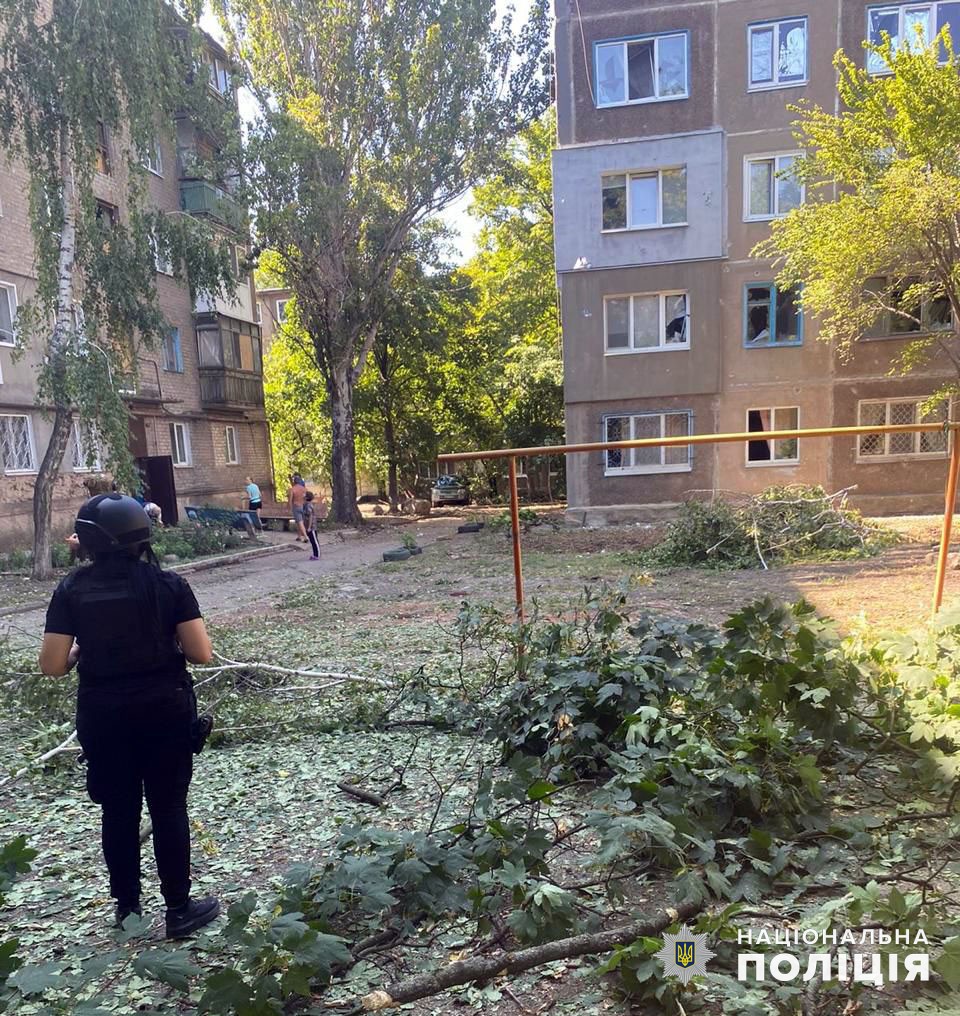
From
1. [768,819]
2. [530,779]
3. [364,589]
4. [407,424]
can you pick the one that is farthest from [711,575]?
[407,424]

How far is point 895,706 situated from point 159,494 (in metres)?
19.7

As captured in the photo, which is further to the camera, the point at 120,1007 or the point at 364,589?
the point at 364,589

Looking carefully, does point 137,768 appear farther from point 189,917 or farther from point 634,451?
point 634,451

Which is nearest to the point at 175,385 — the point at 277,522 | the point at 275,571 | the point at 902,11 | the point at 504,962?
the point at 277,522

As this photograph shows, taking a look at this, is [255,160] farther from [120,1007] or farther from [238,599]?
[120,1007]

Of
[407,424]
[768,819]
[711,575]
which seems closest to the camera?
[768,819]

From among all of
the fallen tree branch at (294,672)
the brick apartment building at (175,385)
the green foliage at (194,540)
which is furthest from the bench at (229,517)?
the fallen tree branch at (294,672)

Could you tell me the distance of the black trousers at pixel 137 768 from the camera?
2.53 m

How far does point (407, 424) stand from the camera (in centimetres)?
2909

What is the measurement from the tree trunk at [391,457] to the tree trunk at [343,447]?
523 cm

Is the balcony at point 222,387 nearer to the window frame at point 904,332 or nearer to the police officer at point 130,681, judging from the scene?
the window frame at point 904,332

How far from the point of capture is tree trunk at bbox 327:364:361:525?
861 inches

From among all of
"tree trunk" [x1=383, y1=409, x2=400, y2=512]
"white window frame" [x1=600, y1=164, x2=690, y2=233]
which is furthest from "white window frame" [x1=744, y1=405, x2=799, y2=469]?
"tree trunk" [x1=383, y1=409, x2=400, y2=512]

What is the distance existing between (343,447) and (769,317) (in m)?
13.2
